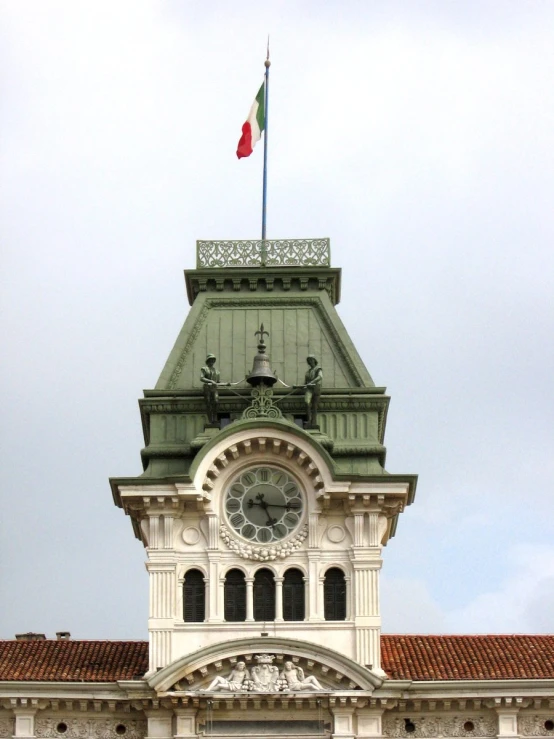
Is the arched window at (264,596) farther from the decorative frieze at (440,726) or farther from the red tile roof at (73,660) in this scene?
the decorative frieze at (440,726)

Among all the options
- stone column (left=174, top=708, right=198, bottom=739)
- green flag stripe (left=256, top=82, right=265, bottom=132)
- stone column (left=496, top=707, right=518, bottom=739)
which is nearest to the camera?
stone column (left=174, top=708, right=198, bottom=739)

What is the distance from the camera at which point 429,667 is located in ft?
197

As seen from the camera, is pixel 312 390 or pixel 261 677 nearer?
pixel 261 677

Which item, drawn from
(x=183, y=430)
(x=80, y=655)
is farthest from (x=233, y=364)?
(x=80, y=655)

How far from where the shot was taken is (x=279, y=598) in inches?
2362

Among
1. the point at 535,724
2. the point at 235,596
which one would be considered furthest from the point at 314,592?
the point at 535,724

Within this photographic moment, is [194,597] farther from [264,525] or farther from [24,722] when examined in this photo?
[24,722]

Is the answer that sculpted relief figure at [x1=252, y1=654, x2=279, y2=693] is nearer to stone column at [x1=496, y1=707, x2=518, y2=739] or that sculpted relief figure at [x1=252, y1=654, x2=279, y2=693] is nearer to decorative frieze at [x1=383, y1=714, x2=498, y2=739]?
decorative frieze at [x1=383, y1=714, x2=498, y2=739]

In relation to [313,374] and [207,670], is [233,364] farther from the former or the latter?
[207,670]

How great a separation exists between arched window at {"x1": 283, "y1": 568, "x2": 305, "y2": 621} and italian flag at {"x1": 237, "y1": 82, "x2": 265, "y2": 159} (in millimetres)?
15004

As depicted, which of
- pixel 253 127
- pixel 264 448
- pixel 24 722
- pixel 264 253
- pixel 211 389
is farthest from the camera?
pixel 253 127

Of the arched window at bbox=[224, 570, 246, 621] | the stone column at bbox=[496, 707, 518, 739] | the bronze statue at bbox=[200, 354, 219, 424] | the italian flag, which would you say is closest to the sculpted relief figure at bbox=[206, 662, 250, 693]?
the arched window at bbox=[224, 570, 246, 621]

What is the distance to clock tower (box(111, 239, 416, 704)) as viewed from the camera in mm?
58750

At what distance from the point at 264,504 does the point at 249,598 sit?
276 centimetres
